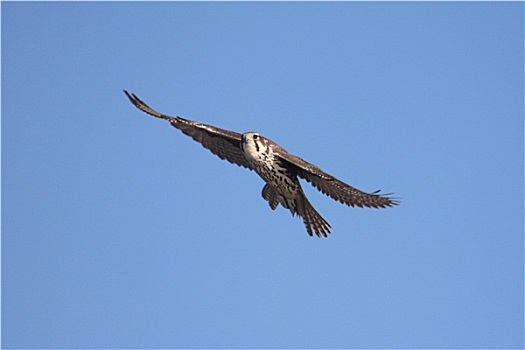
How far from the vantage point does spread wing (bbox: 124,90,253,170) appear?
21.3m

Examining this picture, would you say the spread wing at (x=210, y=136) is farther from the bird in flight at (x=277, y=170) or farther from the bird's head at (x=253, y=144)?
the bird's head at (x=253, y=144)

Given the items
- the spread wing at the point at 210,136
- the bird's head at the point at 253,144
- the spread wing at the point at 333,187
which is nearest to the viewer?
the spread wing at the point at 333,187

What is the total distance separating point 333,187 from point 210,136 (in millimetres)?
3526

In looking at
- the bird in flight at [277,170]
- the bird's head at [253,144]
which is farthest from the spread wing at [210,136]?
the bird's head at [253,144]

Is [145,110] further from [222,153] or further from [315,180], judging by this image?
[315,180]

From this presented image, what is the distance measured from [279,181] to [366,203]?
1.92 m

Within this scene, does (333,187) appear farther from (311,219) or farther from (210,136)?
(210,136)

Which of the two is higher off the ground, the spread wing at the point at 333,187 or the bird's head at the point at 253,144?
the bird's head at the point at 253,144

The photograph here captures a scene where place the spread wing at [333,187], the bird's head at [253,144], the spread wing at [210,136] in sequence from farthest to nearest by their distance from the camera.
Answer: the spread wing at [210,136] → the bird's head at [253,144] → the spread wing at [333,187]

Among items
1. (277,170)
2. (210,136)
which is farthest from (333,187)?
(210,136)

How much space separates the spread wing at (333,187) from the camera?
732 inches

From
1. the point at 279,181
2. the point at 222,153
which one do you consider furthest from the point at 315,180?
the point at 222,153

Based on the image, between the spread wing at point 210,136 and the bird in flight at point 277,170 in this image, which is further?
the spread wing at point 210,136

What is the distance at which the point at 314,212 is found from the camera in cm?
2039
